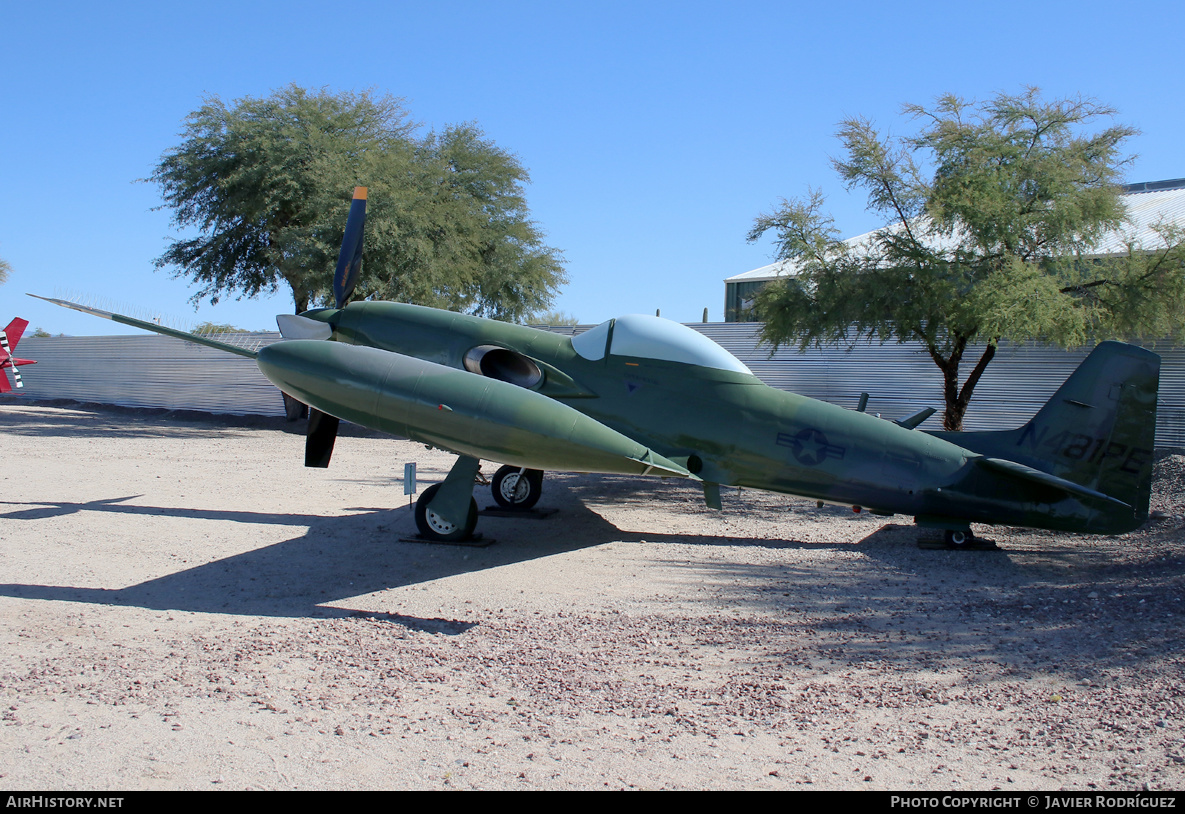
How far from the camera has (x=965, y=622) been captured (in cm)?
618

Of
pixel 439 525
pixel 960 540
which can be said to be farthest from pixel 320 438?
pixel 960 540

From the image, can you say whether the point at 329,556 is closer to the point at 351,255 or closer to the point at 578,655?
the point at 578,655

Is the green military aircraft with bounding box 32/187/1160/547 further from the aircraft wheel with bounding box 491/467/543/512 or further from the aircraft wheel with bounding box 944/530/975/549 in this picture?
the aircraft wheel with bounding box 491/467/543/512

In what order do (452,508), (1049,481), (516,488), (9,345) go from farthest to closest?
(9,345)
(516,488)
(452,508)
(1049,481)

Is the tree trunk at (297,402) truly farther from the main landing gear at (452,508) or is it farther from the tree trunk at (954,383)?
the tree trunk at (954,383)

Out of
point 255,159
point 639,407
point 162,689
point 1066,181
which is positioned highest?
point 255,159

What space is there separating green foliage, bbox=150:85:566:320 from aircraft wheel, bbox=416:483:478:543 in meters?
13.5

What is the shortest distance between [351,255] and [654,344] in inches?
183

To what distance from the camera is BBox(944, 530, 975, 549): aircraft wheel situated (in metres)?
8.74

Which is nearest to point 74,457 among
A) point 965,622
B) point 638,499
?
point 638,499

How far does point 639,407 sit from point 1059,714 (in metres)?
5.67

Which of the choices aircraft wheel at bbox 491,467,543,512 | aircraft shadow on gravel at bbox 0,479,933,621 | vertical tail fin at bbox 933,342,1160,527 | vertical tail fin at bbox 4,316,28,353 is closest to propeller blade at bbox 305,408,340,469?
aircraft shadow on gravel at bbox 0,479,933,621

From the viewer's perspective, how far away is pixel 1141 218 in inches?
820
